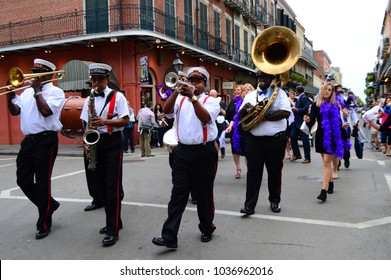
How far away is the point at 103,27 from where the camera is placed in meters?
17.1

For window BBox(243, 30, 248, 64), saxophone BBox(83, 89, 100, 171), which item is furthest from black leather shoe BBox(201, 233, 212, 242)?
window BBox(243, 30, 248, 64)

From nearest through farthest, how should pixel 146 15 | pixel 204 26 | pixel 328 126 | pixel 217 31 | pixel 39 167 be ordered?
1. pixel 39 167
2. pixel 328 126
3. pixel 146 15
4. pixel 204 26
5. pixel 217 31

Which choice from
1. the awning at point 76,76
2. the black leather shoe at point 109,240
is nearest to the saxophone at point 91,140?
the black leather shoe at point 109,240

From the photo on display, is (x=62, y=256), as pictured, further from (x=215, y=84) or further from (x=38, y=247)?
(x=215, y=84)

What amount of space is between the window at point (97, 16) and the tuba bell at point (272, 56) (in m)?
12.7

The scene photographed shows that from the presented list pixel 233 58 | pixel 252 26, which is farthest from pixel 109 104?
pixel 252 26

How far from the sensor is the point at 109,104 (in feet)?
14.4

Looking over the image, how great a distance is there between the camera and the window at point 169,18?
18.7m

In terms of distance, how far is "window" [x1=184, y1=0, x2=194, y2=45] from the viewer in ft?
68.7

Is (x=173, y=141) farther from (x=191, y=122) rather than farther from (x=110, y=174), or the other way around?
(x=191, y=122)

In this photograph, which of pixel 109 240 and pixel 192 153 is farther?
pixel 109 240

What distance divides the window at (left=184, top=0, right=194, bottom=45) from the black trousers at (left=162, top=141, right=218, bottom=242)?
17541 mm

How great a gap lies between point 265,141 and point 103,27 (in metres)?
13.8

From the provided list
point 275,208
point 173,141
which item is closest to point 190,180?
point 173,141
